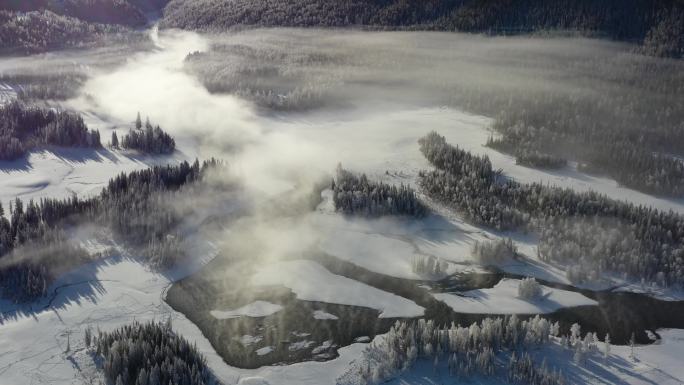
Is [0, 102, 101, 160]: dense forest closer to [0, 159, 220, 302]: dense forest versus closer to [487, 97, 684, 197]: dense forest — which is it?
[0, 159, 220, 302]: dense forest

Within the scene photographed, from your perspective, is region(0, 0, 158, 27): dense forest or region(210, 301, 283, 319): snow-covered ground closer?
region(210, 301, 283, 319): snow-covered ground

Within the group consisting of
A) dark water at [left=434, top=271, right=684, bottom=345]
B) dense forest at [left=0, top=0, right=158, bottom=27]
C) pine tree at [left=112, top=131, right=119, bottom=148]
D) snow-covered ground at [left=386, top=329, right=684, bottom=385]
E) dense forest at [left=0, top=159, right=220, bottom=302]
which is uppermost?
dense forest at [left=0, top=0, right=158, bottom=27]

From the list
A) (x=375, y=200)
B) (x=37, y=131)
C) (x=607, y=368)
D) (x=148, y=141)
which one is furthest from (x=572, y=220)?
(x=37, y=131)

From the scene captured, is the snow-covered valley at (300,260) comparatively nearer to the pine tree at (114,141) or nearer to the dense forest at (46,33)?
the pine tree at (114,141)

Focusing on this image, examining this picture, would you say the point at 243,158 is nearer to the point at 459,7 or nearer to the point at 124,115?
the point at 124,115

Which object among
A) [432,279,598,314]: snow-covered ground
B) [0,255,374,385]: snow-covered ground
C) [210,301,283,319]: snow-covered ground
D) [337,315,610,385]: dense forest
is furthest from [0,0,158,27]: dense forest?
[337,315,610,385]: dense forest

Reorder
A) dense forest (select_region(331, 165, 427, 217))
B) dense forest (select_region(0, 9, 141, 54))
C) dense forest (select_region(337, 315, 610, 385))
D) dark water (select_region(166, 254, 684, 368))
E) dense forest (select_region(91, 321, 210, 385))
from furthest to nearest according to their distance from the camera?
dense forest (select_region(0, 9, 141, 54)), dense forest (select_region(331, 165, 427, 217)), dark water (select_region(166, 254, 684, 368)), dense forest (select_region(337, 315, 610, 385)), dense forest (select_region(91, 321, 210, 385))

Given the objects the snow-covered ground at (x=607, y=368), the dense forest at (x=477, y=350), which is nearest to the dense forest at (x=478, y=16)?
the snow-covered ground at (x=607, y=368)
